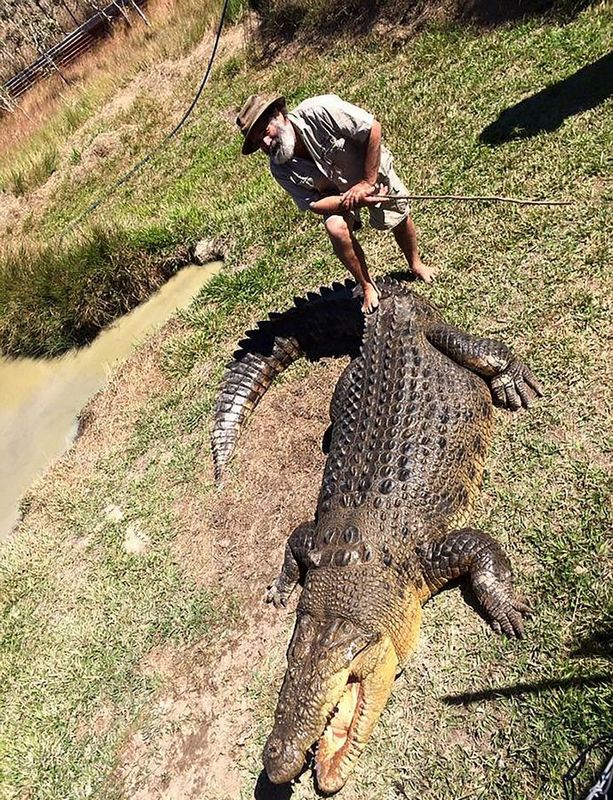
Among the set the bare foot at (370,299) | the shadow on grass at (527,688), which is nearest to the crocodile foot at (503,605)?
the shadow on grass at (527,688)

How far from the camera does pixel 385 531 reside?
3141 mm

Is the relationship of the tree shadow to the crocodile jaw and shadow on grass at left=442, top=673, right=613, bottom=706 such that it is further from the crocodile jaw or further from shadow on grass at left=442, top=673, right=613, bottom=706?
the crocodile jaw

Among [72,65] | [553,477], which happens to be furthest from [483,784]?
[72,65]

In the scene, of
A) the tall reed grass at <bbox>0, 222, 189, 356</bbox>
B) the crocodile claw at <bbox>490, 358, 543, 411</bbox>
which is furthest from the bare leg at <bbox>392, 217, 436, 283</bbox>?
the tall reed grass at <bbox>0, 222, 189, 356</bbox>

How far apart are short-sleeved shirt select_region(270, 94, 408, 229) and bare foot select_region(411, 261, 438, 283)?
489 mm

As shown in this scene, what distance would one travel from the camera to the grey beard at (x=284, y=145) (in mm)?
3930

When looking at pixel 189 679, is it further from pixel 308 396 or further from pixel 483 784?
pixel 308 396

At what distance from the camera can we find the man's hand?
4098mm

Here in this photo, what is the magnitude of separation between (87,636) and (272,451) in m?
1.74

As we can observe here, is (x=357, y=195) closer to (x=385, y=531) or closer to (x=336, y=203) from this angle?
(x=336, y=203)

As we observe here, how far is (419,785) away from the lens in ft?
9.05

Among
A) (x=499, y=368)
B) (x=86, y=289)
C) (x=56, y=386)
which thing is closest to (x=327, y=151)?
(x=499, y=368)

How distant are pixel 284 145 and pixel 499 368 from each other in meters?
1.93

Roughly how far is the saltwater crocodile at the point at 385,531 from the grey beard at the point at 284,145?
107cm
